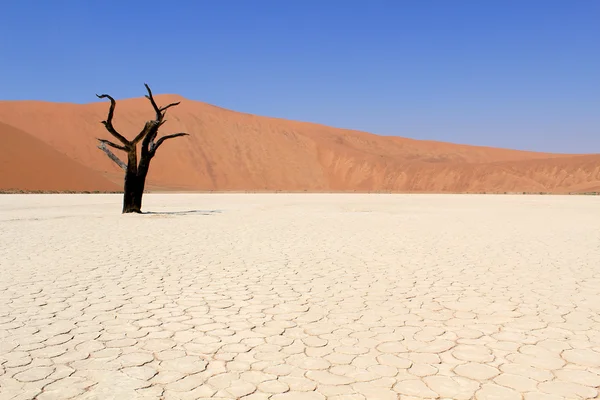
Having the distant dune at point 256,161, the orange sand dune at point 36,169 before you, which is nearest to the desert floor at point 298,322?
the orange sand dune at point 36,169

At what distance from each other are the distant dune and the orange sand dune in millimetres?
10138

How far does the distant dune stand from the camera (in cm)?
6153

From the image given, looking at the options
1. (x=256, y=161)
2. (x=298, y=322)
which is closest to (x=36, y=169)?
(x=256, y=161)

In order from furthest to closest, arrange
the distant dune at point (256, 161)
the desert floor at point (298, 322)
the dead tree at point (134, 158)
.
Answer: the distant dune at point (256, 161)
the dead tree at point (134, 158)
the desert floor at point (298, 322)

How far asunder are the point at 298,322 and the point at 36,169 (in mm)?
40712

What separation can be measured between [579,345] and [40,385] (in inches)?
156

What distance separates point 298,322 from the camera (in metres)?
4.63

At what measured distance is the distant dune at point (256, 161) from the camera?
6153 cm

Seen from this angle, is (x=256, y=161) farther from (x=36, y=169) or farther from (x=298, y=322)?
(x=298, y=322)

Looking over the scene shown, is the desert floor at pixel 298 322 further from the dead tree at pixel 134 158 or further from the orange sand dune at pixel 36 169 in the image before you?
the orange sand dune at pixel 36 169

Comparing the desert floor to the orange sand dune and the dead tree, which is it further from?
the orange sand dune

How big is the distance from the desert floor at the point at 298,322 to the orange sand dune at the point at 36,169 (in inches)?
1263

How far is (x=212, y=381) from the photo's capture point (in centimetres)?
322

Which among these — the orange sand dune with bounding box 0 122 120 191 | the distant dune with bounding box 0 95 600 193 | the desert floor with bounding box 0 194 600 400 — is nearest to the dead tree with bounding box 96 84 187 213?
the desert floor with bounding box 0 194 600 400
